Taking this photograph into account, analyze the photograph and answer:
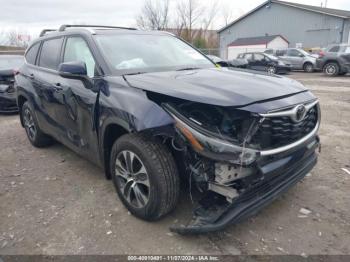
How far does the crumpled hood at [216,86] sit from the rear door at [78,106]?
1.90 feet

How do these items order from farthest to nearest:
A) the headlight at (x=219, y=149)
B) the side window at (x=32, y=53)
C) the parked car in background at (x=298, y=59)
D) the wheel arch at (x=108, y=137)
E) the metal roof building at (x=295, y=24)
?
the metal roof building at (x=295, y=24)
the parked car in background at (x=298, y=59)
the side window at (x=32, y=53)
the wheel arch at (x=108, y=137)
the headlight at (x=219, y=149)

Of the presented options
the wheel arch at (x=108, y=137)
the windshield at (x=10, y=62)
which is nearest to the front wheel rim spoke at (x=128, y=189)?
the wheel arch at (x=108, y=137)

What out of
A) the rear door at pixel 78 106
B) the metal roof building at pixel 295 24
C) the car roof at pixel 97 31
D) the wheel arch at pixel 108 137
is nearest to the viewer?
the wheel arch at pixel 108 137

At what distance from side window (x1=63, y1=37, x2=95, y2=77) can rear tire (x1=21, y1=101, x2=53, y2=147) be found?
1.45 m

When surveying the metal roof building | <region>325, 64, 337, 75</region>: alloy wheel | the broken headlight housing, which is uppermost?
the metal roof building

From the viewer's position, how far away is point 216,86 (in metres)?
2.69

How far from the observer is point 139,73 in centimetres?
321

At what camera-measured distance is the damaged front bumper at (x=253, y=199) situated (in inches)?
94.5

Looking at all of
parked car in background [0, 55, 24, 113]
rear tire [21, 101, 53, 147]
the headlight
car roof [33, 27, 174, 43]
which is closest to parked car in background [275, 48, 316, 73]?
parked car in background [0, 55, 24, 113]

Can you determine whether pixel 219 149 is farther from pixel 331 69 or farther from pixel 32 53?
pixel 331 69

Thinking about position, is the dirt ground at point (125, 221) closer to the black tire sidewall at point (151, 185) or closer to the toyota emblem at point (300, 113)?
the black tire sidewall at point (151, 185)

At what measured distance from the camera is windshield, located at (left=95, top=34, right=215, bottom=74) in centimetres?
331

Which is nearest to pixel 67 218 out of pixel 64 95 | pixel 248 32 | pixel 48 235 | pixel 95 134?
pixel 48 235

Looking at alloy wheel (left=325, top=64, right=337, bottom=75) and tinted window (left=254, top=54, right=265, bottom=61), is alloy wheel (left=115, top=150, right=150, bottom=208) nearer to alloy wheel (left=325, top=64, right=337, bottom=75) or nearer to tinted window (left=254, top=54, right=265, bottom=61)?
alloy wheel (left=325, top=64, right=337, bottom=75)
